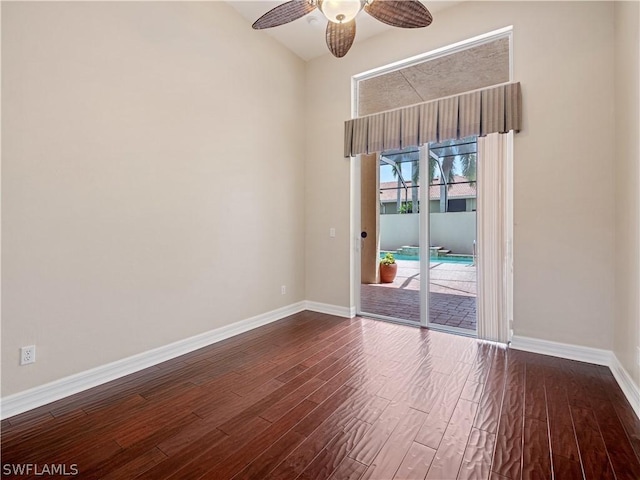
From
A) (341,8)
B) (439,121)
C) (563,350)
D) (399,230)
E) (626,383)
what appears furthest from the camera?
(399,230)

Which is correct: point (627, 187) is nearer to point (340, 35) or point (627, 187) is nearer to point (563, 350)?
point (563, 350)

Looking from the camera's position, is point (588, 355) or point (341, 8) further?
point (588, 355)

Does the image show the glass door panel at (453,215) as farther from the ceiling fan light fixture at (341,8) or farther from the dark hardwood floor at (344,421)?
the ceiling fan light fixture at (341,8)

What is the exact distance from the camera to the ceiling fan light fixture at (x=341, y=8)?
5.92 feet

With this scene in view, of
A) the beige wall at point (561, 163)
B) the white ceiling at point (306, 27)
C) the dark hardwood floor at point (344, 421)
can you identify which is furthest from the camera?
the white ceiling at point (306, 27)

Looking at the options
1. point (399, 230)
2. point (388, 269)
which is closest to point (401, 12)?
point (399, 230)

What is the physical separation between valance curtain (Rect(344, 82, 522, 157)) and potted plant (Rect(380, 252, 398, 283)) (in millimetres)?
1948

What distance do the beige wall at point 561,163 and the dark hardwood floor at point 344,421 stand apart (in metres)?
0.52

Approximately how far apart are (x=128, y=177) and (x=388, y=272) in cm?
402

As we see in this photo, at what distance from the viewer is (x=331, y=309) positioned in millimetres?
4191

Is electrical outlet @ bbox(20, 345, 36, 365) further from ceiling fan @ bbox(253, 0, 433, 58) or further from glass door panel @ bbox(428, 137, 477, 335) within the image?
glass door panel @ bbox(428, 137, 477, 335)

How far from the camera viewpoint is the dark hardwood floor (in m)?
1.52

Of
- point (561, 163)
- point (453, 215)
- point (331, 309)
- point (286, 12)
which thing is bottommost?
point (331, 309)

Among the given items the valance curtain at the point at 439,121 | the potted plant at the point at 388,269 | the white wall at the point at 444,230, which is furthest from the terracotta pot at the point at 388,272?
the valance curtain at the point at 439,121
